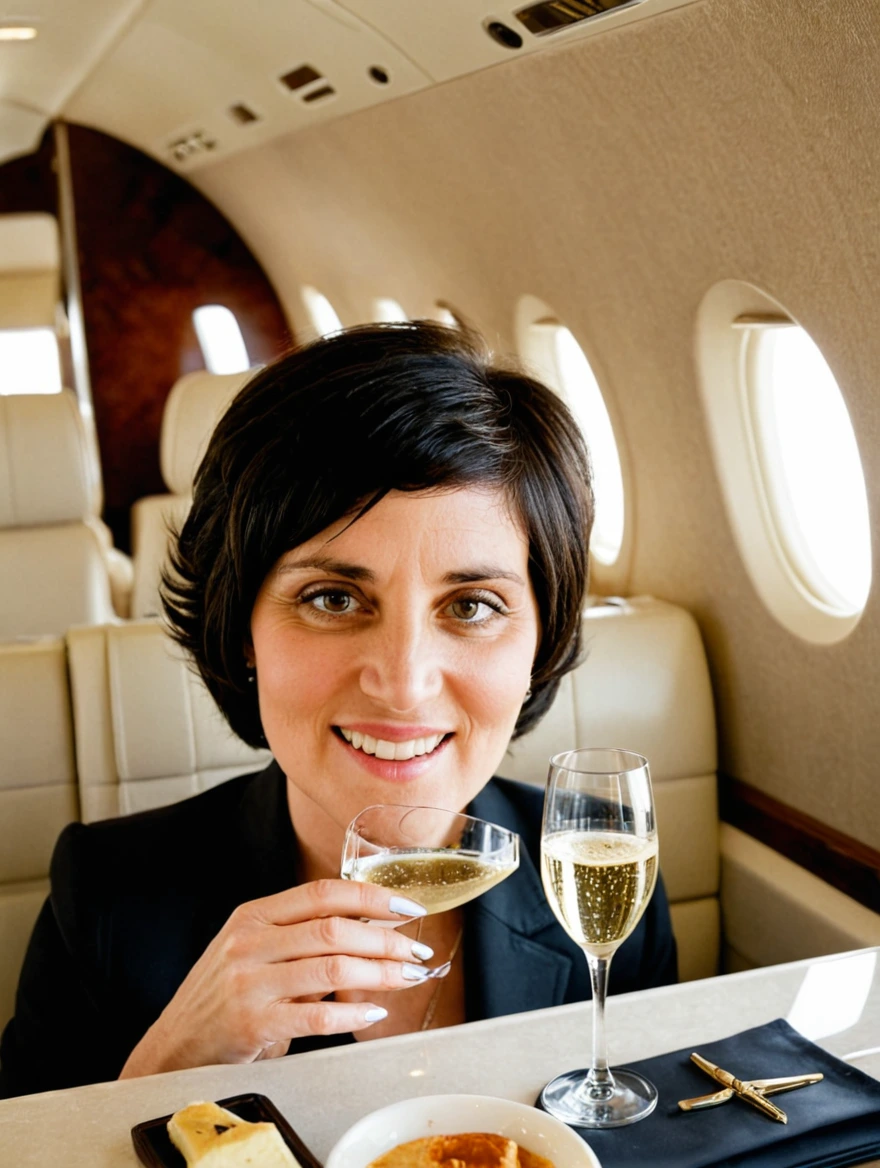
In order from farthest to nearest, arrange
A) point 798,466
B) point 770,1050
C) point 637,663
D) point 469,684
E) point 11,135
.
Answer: point 11,135 < point 798,466 < point 637,663 < point 469,684 < point 770,1050

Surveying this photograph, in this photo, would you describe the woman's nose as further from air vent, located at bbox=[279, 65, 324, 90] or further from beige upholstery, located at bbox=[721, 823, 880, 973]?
air vent, located at bbox=[279, 65, 324, 90]

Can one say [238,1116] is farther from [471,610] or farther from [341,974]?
[471,610]

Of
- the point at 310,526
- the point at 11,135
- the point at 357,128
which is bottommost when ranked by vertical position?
the point at 310,526

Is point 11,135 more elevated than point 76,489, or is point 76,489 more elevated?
point 11,135

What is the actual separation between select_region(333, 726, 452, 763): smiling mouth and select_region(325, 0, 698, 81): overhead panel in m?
1.55

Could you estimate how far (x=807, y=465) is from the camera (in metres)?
3.12

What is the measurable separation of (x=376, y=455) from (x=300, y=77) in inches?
154

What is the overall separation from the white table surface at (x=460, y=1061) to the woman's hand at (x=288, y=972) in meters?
0.05

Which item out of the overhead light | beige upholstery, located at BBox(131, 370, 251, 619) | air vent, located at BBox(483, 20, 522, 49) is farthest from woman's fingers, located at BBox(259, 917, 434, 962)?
the overhead light

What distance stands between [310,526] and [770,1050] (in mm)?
743

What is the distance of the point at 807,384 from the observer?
3.05m

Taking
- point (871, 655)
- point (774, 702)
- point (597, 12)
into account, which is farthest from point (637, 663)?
point (597, 12)

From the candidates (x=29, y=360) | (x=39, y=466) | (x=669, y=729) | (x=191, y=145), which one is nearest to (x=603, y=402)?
(x=669, y=729)

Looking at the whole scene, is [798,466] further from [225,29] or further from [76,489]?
[225,29]
